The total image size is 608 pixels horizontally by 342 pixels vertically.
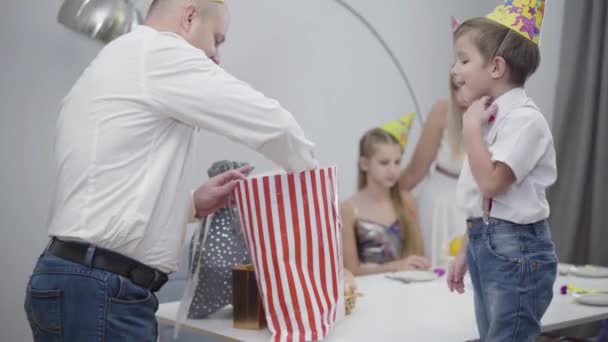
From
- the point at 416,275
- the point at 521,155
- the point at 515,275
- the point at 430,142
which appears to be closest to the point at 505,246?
the point at 515,275

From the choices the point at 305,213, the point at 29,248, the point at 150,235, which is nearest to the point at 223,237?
the point at 305,213

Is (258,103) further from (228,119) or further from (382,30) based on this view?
(382,30)

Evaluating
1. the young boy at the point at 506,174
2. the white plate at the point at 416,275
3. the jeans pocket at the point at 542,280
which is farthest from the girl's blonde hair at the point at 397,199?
the jeans pocket at the point at 542,280

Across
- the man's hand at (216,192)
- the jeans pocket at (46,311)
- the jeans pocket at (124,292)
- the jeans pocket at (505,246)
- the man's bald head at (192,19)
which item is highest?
the man's bald head at (192,19)

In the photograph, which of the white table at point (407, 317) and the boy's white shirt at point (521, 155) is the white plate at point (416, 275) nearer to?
the white table at point (407, 317)

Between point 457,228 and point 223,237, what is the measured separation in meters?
2.01

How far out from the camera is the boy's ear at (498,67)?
1.68 meters

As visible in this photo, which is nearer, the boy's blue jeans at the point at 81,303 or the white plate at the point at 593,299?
the boy's blue jeans at the point at 81,303

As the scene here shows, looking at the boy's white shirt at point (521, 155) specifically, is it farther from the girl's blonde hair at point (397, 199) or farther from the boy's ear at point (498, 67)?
the girl's blonde hair at point (397, 199)

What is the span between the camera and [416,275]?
8.31 ft

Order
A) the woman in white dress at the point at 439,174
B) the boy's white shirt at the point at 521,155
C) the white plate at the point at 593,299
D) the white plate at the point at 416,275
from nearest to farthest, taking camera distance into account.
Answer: the boy's white shirt at the point at 521,155
the white plate at the point at 593,299
the white plate at the point at 416,275
the woman in white dress at the point at 439,174

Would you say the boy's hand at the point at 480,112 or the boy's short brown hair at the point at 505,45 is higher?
the boy's short brown hair at the point at 505,45

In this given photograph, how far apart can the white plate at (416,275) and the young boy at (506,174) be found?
2.46 ft

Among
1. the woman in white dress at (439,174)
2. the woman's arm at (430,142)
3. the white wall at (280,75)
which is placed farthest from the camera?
the woman's arm at (430,142)
